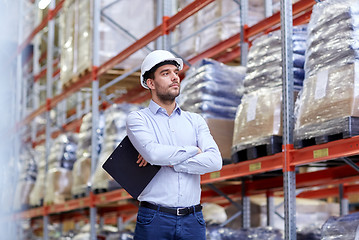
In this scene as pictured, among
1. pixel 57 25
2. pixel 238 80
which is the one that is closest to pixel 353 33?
pixel 238 80

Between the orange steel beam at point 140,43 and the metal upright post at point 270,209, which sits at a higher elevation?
the orange steel beam at point 140,43

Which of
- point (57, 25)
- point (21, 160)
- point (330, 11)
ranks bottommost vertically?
point (330, 11)

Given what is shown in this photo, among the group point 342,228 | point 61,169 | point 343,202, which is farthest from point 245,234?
point 61,169

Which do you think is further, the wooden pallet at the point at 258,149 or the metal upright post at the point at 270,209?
the metal upright post at the point at 270,209

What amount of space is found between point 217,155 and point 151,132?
0.40 m

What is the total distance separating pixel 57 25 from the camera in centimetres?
1455

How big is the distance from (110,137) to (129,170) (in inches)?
164

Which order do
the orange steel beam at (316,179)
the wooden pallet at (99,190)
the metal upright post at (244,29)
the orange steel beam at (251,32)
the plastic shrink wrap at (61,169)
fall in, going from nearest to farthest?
the orange steel beam at (251,32), the orange steel beam at (316,179), the metal upright post at (244,29), the wooden pallet at (99,190), the plastic shrink wrap at (61,169)

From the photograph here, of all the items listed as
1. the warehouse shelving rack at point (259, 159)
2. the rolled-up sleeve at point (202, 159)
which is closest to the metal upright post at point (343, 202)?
the warehouse shelving rack at point (259, 159)

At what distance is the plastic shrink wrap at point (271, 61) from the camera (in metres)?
4.82

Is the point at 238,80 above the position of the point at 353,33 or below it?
above

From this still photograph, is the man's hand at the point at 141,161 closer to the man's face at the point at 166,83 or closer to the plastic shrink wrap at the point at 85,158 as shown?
the man's face at the point at 166,83

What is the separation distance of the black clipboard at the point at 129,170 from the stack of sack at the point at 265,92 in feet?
4.42

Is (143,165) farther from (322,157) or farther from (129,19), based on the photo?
(129,19)
